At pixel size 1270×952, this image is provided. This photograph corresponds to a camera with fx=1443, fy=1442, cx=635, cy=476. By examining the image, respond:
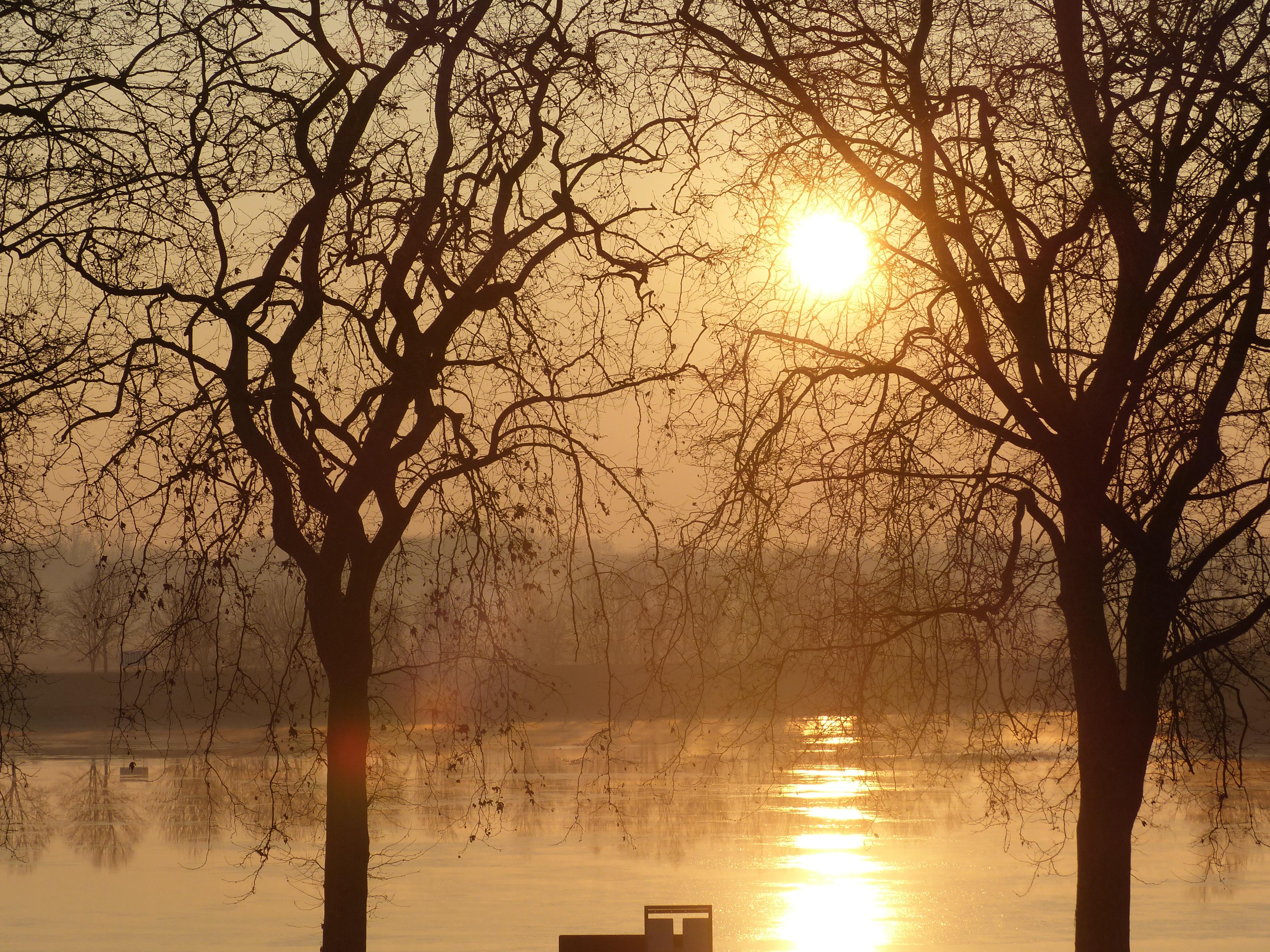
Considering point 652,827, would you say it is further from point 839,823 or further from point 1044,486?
point 1044,486

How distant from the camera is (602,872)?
20.3 meters

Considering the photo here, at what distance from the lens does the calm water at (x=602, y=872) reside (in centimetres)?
1595

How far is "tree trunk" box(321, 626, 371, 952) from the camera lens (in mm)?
8891

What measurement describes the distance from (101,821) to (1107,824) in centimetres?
2263

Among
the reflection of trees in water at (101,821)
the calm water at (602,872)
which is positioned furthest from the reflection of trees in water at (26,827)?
the reflection of trees in water at (101,821)

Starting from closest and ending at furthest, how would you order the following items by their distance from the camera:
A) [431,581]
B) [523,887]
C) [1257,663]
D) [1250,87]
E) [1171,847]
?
[1250,87] < [431,581] < [1257,663] < [523,887] < [1171,847]

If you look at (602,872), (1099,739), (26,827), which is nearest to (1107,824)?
(1099,739)

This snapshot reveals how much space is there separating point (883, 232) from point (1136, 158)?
1.47 m

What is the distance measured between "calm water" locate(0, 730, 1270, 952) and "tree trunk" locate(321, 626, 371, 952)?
47 centimetres

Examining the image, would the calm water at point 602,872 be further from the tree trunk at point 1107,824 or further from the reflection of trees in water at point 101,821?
the tree trunk at point 1107,824

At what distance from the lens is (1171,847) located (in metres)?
23.0

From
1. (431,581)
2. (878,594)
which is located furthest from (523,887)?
(878,594)

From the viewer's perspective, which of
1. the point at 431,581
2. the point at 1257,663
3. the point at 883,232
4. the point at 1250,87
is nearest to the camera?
the point at 1250,87

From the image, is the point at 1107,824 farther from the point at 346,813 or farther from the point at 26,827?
the point at 26,827
